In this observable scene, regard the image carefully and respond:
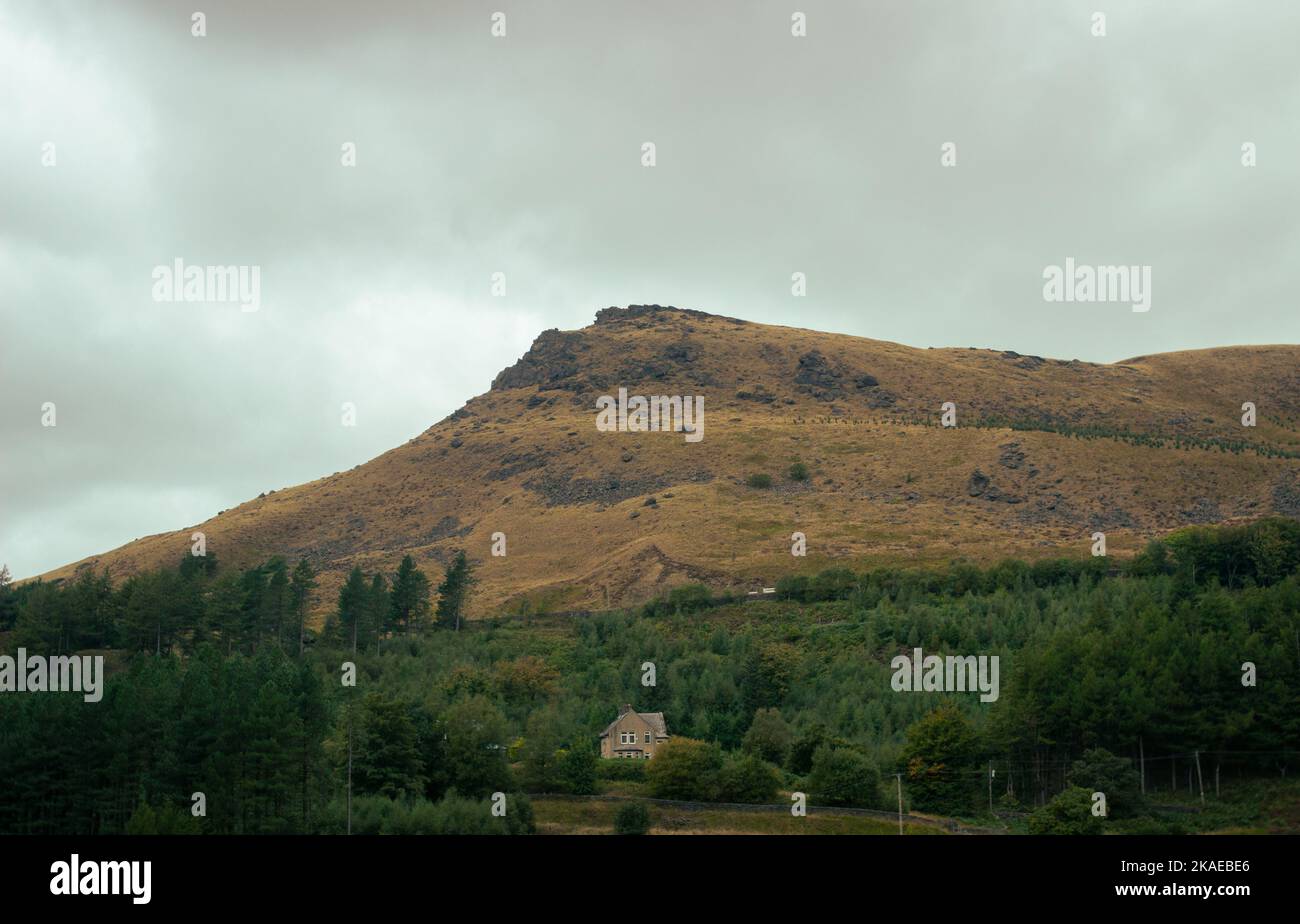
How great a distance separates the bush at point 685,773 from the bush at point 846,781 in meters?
7.01

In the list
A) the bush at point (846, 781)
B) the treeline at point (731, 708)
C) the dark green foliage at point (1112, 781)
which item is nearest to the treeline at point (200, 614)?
the treeline at point (731, 708)

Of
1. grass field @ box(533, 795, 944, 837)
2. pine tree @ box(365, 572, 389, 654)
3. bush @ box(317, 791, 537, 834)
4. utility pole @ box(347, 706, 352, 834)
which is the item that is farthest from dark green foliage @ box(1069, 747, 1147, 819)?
pine tree @ box(365, 572, 389, 654)

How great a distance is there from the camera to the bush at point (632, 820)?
80188 millimetres

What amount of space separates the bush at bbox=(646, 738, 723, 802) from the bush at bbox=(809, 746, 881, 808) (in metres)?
7.01

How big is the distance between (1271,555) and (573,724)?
7283 centimetres

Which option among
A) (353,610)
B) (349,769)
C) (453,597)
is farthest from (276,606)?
(349,769)

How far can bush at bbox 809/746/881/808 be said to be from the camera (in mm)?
86062

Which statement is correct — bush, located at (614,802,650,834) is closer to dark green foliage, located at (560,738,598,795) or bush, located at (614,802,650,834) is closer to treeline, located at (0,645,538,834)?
treeline, located at (0,645,538,834)

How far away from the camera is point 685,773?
291 ft

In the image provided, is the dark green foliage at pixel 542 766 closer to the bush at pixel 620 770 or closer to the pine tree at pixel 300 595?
the bush at pixel 620 770

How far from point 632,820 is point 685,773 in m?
8.59

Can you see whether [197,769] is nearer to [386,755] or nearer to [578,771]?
[386,755]

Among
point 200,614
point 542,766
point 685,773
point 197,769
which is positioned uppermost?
point 200,614
